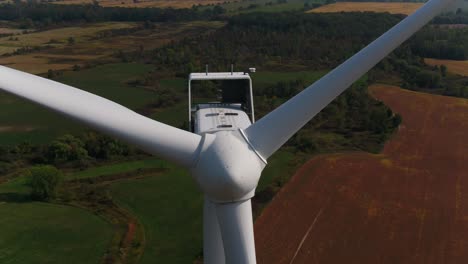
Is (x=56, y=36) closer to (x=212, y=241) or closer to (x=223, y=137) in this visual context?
(x=212, y=241)

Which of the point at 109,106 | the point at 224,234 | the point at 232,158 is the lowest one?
the point at 224,234

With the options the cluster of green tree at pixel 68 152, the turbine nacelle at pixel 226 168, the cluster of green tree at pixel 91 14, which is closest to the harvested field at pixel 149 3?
the cluster of green tree at pixel 91 14

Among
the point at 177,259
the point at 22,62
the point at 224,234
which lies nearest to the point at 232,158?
the point at 224,234

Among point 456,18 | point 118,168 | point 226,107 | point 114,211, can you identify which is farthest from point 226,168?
point 456,18

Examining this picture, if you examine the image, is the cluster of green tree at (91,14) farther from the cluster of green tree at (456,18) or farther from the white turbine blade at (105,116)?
the white turbine blade at (105,116)

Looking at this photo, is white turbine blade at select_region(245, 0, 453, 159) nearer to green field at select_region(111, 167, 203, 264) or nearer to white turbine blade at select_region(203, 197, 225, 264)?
white turbine blade at select_region(203, 197, 225, 264)

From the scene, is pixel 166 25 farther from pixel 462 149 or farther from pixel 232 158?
pixel 232 158

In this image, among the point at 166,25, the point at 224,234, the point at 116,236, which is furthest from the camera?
the point at 166,25
